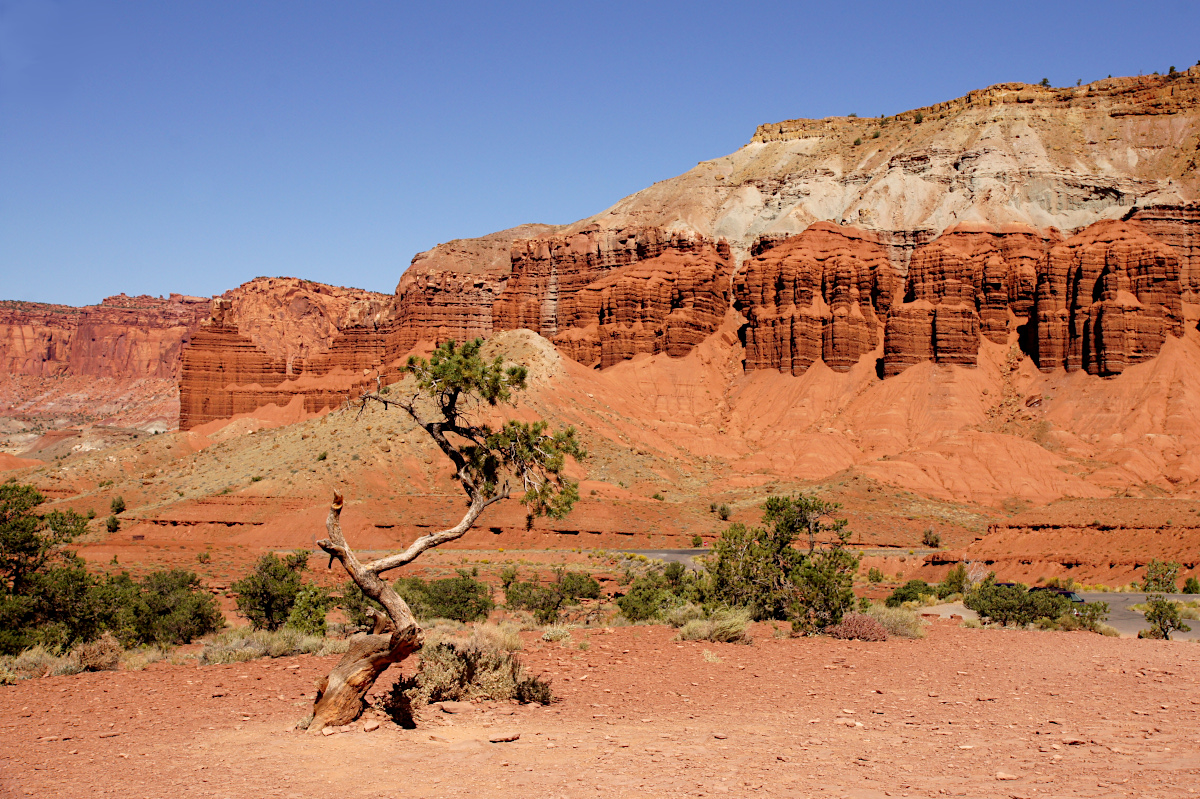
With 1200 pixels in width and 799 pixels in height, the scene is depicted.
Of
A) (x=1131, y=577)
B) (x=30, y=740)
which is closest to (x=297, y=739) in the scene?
(x=30, y=740)

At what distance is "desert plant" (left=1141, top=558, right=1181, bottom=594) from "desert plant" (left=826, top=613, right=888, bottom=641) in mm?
18931

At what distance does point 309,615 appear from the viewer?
17875mm

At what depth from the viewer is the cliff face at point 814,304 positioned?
85.6 meters

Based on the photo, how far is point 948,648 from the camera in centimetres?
1494

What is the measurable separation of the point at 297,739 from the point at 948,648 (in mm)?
10298

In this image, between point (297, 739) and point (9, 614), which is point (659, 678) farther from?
point (9, 614)

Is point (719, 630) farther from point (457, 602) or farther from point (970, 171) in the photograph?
point (970, 171)

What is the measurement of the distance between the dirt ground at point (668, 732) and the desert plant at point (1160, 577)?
1919cm

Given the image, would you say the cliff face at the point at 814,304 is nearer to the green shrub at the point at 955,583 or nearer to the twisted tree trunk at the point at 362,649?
the green shrub at the point at 955,583

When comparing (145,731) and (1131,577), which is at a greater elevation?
(145,731)

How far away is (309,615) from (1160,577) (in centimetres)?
2789

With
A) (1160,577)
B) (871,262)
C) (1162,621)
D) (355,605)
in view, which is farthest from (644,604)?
(871,262)

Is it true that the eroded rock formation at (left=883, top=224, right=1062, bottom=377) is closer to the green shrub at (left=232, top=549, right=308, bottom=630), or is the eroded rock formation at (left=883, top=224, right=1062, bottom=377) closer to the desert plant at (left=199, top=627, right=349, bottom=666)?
the green shrub at (left=232, top=549, right=308, bottom=630)

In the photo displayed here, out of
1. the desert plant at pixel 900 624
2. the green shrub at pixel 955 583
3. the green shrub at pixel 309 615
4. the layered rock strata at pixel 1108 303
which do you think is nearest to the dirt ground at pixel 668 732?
the desert plant at pixel 900 624
